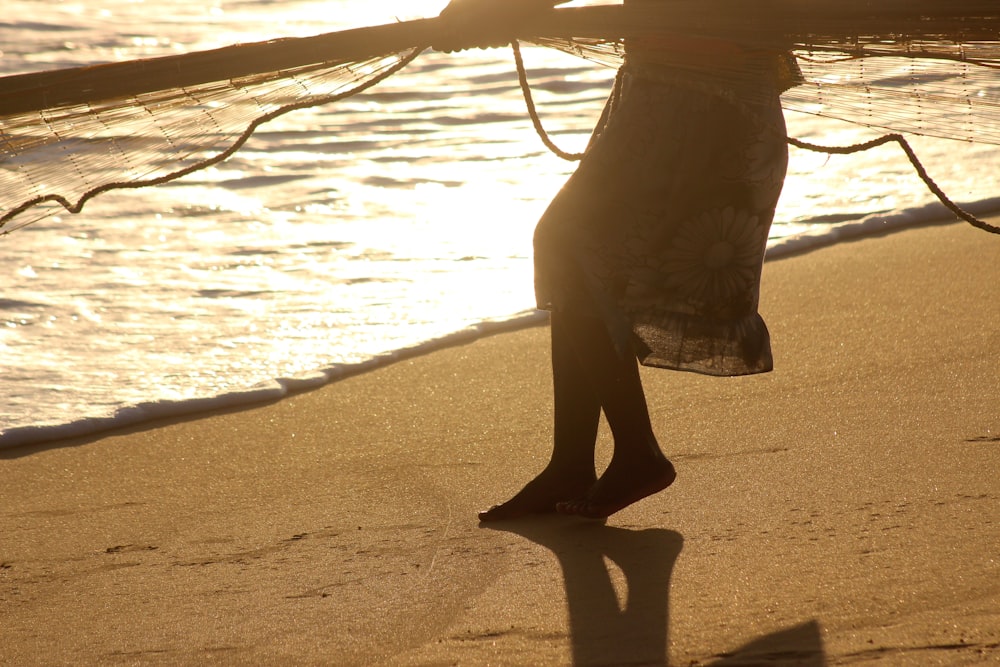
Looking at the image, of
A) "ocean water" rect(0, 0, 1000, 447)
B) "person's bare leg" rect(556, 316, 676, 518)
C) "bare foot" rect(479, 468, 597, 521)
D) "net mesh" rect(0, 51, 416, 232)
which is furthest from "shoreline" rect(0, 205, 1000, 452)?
"person's bare leg" rect(556, 316, 676, 518)

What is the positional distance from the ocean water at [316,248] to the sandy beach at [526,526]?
→ 1.15 feet

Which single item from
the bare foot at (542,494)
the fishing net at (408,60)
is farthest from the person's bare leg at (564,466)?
the fishing net at (408,60)

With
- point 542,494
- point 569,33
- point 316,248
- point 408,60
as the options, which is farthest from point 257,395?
point 569,33

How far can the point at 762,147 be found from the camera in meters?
2.55

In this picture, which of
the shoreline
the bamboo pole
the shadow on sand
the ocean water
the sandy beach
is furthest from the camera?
the ocean water

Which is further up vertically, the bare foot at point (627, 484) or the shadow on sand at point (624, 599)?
the bare foot at point (627, 484)

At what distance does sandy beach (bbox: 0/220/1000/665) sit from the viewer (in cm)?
231

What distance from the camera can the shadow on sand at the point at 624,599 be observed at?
218 centimetres

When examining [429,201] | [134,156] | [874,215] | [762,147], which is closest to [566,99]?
[429,201]

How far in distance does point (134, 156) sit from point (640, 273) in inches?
66.8

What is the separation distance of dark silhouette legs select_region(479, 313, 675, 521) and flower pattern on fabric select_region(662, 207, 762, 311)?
0.21m

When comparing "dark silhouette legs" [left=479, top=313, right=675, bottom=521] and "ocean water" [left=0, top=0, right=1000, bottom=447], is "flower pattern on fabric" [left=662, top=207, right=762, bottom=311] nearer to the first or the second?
"dark silhouette legs" [left=479, top=313, right=675, bottom=521]

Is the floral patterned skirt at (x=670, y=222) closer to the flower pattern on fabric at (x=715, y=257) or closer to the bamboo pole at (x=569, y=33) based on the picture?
the flower pattern on fabric at (x=715, y=257)

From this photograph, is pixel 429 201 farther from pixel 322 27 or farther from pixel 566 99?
pixel 322 27
